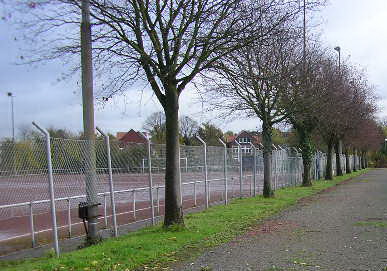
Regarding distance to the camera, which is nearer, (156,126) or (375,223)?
(375,223)

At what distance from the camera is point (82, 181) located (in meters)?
10.3

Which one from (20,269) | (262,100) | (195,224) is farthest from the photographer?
(262,100)

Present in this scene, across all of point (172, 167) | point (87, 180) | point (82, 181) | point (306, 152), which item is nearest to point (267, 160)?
point (306, 152)

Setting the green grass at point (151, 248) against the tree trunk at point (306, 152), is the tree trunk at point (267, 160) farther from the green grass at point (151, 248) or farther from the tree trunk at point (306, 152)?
the tree trunk at point (306, 152)

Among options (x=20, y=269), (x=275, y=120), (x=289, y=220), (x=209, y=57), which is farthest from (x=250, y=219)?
(x=275, y=120)

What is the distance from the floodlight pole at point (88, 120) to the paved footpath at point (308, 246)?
2366mm

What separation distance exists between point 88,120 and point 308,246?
472 centimetres

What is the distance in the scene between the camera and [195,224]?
12227 mm

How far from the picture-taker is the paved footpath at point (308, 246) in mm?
7641

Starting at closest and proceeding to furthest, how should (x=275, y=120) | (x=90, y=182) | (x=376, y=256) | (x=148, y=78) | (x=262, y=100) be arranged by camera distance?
(x=376, y=256), (x=90, y=182), (x=148, y=78), (x=262, y=100), (x=275, y=120)

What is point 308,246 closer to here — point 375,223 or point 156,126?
point 375,223

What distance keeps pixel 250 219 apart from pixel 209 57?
459 centimetres

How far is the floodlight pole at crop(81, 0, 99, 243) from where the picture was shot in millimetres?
9797

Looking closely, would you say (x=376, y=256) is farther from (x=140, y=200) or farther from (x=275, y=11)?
(x=140, y=200)
